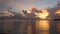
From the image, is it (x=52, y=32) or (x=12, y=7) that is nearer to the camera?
(x=52, y=32)

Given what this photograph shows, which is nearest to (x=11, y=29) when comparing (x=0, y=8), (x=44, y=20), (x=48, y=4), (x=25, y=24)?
(x=25, y=24)

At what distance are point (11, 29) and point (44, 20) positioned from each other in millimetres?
625

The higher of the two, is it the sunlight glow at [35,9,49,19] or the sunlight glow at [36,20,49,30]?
the sunlight glow at [35,9,49,19]

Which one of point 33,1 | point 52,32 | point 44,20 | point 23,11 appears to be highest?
point 33,1

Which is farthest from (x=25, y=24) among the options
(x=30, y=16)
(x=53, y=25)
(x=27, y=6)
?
(x=53, y=25)

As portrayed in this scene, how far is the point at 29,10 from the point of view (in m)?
2.65

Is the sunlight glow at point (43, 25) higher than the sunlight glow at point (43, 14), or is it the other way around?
the sunlight glow at point (43, 14)

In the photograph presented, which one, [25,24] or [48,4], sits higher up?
[48,4]

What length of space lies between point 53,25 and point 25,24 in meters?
0.51

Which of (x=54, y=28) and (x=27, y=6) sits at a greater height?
(x=27, y=6)

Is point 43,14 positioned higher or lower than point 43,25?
higher

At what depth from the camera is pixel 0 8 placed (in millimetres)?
2689

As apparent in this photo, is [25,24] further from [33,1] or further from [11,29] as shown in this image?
[33,1]

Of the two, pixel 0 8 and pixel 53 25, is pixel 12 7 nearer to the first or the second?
pixel 0 8
